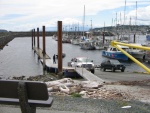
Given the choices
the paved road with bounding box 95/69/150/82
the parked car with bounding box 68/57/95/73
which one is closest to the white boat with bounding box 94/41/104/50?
the parked car with bounding box 68/57/95/73

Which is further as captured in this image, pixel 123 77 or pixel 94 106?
pixel 123 77

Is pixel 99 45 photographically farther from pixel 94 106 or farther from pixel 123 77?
pixel 94 106

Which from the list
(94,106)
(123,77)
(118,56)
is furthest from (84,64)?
(118,56)

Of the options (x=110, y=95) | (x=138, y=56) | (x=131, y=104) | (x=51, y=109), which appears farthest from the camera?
(x=138, y=56)

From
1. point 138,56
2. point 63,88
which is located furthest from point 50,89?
point 138,56

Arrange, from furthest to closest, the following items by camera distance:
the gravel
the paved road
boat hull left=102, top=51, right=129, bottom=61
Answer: boat hull left=102, top=51, right=129, bottom=61 → the paved road → the gravel

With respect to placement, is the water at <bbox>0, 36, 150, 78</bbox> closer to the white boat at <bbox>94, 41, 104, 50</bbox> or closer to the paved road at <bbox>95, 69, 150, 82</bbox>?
the white boat at <bbox>94, 41, 104, 50</bbox>

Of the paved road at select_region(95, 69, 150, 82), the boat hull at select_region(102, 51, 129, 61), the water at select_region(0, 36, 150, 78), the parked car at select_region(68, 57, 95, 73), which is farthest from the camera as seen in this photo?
the boat hull at select_region(102, 51, 129, 61)

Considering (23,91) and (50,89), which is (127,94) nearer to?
(50,89)

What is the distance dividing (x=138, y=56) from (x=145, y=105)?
62587 millimetres

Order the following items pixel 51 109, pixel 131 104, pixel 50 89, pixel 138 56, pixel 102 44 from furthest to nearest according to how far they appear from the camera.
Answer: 1. pixel 102 44
2. pixel 138 56
3. pixel 50 89
4. pixel 131 104
5. pixel 51 109

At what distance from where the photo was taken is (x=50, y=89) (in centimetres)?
1195

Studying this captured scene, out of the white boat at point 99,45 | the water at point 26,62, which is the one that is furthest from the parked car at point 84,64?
the white boat at point 99,45

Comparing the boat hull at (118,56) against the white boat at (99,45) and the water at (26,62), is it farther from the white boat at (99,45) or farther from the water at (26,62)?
the white boat at (99,45)
